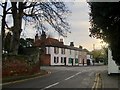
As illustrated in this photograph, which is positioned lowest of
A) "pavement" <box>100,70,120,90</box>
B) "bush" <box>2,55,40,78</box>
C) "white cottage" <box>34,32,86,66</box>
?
"pavement" <box>100,70,120,90</box>

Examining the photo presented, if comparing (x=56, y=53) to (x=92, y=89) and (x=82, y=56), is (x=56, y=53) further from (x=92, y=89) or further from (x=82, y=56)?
(x=92, y=89)

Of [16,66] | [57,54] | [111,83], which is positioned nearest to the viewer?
[111,83]

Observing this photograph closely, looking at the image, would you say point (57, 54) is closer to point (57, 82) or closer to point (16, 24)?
point (16, 24)

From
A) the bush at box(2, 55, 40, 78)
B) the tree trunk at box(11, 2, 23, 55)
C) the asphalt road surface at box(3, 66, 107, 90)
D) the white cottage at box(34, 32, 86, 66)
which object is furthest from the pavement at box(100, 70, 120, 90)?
the white cottage at box(34, 32, 86, 66)

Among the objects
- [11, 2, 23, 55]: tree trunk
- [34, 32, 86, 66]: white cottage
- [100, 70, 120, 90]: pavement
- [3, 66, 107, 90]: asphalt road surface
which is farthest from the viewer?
[34, 32, 86, 66]: white cottage

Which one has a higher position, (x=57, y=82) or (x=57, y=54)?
(x=57, y=54)

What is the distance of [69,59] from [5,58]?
80.5 metres

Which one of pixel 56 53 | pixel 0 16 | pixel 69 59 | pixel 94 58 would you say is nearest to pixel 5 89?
pixel 0 16

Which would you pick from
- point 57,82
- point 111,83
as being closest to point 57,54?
point 57,82

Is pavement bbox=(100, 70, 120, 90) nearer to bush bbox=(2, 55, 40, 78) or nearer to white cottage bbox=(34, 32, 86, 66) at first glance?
bush bbox=(2, 55, 40, 78)

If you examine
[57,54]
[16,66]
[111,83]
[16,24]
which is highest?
[16,24]

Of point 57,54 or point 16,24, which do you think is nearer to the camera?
point 16,24

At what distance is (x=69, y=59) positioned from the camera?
117750mm

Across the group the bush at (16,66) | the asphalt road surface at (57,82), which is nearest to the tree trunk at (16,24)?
the bush at (16,66)
